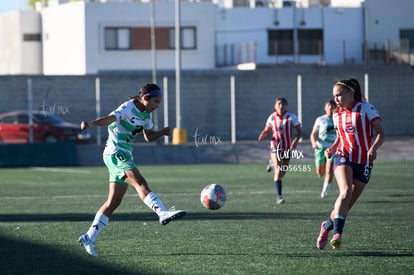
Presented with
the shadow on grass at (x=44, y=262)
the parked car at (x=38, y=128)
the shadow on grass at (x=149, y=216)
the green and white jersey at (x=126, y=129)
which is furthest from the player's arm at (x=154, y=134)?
the parked car at (x=38, y=128)

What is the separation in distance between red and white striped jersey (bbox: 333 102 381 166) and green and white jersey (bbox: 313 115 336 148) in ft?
31.4

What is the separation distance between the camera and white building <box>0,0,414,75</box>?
61.5 m

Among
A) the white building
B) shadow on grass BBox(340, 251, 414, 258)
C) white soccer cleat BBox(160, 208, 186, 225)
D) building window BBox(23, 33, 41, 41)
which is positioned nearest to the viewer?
shadow on grass BBox(340, 251, 414, 258)

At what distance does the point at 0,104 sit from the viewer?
44.5m

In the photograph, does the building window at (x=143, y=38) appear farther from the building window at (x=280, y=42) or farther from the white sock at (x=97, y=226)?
the white sock at (x=97, y=226)

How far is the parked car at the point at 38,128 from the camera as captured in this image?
35.3m

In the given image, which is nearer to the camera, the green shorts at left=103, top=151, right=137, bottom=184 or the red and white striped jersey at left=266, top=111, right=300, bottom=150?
the green shorts at left=103, top=151, right=137, bottom=184

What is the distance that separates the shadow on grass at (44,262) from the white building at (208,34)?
4975 cm

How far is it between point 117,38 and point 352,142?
52510 mm

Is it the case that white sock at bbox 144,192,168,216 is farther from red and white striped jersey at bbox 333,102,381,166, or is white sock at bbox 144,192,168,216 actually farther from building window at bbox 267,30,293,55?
building window at bbox 267,30,293,55

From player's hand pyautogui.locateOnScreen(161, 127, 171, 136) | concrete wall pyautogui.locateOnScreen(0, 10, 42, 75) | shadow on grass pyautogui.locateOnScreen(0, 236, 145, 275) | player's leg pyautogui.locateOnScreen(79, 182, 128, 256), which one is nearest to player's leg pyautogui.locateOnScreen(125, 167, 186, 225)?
player's leg pyautogui.locateOnScreen(79, 182, 128, 256)

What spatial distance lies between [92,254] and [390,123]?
33439 millimetres

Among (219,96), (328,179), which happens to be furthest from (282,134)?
(219,96)

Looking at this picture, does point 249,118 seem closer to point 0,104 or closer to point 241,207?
point 0,104
